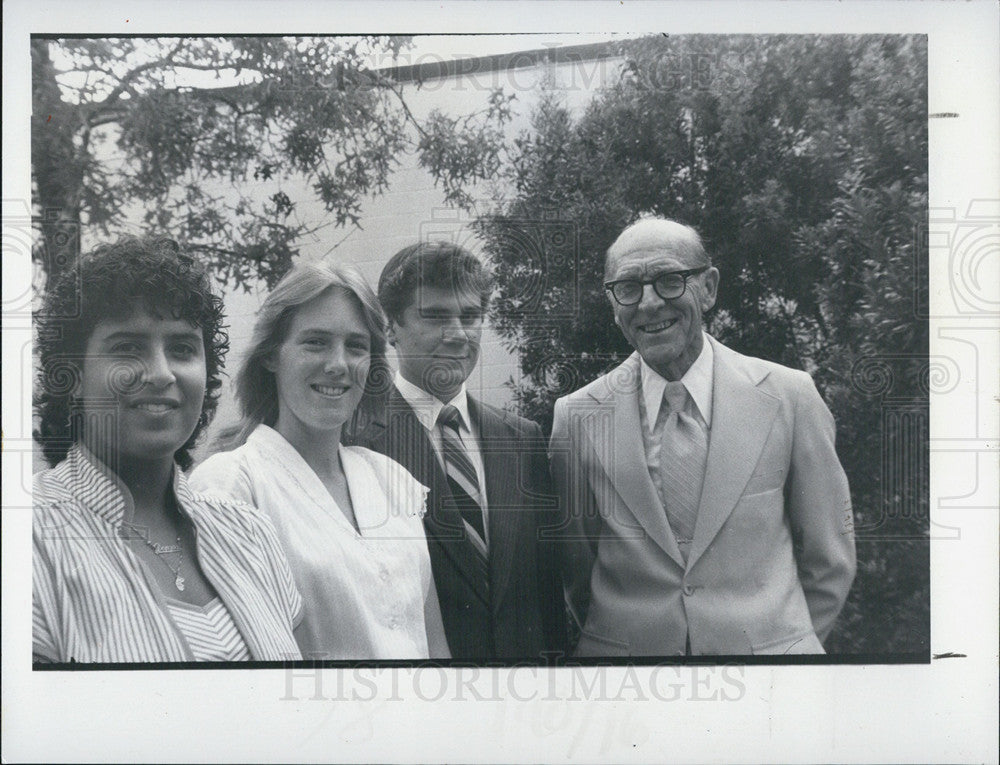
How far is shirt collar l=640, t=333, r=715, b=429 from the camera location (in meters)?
4.12

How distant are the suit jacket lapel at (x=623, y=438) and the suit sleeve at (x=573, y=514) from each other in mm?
83

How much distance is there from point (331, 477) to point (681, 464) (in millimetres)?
1354

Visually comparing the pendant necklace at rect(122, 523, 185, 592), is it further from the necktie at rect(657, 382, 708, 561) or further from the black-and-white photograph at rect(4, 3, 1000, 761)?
the necktie at rect(657, 382, 708, 561)

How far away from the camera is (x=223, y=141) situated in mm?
4109

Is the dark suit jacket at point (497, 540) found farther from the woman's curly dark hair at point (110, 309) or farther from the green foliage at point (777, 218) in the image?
the woman's curly dark hair at point (110, 309)

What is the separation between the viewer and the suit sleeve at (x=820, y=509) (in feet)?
Result: 13.5

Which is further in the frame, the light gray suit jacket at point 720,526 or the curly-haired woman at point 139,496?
the light gray suit jacket at point 720,526

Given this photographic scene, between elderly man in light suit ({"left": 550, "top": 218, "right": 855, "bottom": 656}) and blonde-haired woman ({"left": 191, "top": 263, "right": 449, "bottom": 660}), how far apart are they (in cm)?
64

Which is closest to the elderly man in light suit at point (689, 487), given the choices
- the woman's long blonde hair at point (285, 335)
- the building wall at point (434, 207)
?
the building wall at point (434, 207)

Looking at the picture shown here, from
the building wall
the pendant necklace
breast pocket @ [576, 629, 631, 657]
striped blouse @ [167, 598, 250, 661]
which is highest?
the building wall

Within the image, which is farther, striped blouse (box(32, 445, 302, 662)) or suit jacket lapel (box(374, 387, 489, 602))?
suit jacket lapel (box(374, 387, 489, 602))

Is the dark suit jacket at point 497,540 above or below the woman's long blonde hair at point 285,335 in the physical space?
below

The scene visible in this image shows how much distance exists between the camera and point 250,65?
4.11 meters

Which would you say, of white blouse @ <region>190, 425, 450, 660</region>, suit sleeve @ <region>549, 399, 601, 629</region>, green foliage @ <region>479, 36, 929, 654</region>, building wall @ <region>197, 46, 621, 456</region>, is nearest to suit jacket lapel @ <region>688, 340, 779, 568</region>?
green foliage @ <region>479, 36, 929, 654</region>
